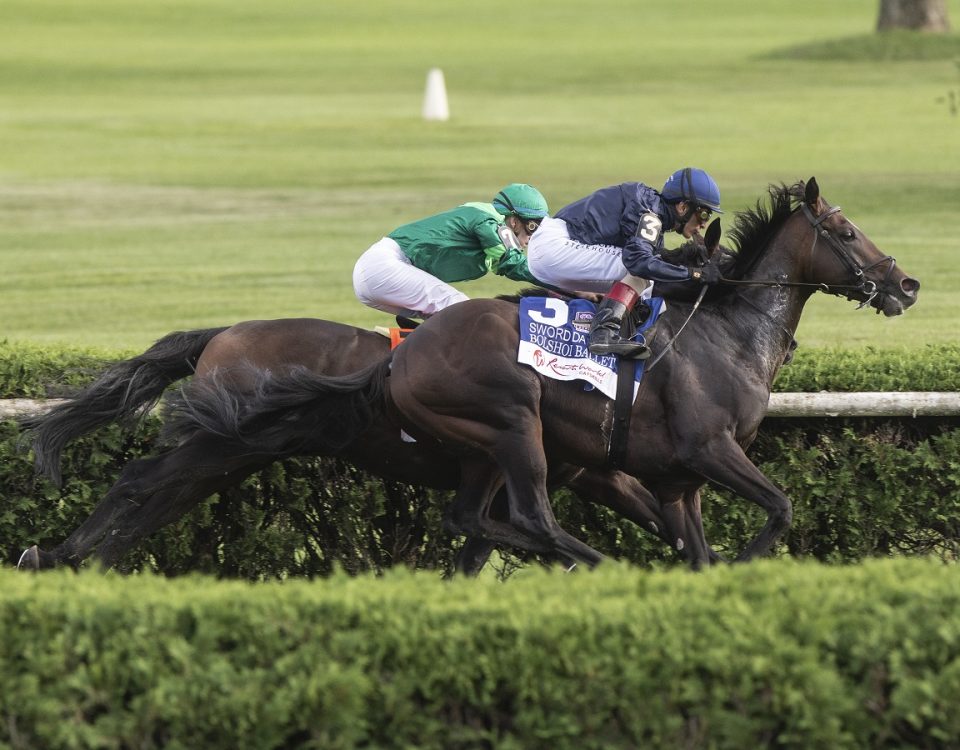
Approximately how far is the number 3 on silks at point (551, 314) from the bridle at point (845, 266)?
0.76 m

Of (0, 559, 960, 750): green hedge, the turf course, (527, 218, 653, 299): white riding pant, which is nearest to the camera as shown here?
(0, 559, 960, 750): green hedge

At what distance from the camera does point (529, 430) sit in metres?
6.92

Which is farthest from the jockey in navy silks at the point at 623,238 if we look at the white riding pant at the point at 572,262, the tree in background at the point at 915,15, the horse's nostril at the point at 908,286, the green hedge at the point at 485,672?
the tree in background at the point at 915,15

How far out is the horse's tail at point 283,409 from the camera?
701 cm

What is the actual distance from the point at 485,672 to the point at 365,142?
23.9m

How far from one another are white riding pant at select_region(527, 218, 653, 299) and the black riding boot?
30 centimetres

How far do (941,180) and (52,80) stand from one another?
22.6m

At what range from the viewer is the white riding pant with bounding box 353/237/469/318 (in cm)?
784

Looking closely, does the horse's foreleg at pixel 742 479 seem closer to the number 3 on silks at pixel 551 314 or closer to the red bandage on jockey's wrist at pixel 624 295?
the red bandage on jockey's wrist at pixel 624 295

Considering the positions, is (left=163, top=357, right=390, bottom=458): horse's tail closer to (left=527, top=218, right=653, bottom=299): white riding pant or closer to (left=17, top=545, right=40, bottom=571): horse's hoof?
(left=17, top=545, right=40, bottom=571): horse's hoof

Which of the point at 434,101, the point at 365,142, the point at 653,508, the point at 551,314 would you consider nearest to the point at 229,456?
the point at 551,314

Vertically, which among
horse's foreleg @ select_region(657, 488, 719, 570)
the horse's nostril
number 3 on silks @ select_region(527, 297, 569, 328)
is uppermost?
the horse's nostril

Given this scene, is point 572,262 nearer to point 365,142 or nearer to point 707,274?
point 707,274

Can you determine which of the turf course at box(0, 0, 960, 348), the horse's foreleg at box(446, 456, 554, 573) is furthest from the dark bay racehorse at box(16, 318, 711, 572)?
the turf course at box(0, 0, 960, 348)
